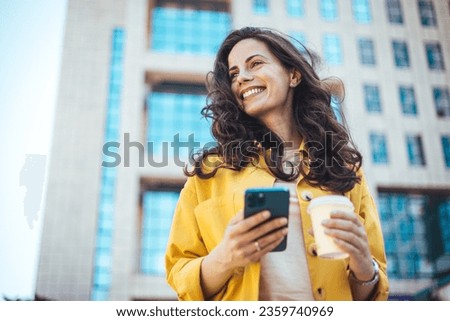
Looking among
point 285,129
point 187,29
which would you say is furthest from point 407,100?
point 285,129

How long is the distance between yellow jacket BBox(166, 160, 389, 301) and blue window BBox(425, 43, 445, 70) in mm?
7919

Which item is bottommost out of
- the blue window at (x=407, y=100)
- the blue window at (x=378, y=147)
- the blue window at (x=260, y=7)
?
the blue window at (x=378, y=147)

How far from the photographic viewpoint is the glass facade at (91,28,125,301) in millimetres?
12859

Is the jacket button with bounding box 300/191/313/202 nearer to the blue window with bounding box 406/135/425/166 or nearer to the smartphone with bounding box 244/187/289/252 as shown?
the smartphone with bounding box 244/187/289/252

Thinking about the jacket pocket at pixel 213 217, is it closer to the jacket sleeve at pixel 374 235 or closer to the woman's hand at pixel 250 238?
the woman's hand at pixel 250 238

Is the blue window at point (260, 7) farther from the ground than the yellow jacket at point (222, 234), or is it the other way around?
the blue window at point (260, 7)

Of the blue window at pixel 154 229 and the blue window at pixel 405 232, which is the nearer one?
the blue window at pixel 154 229

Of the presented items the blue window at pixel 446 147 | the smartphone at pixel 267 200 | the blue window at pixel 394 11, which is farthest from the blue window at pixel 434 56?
the smartphone at pixel 267 200

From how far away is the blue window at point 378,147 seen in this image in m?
11.3

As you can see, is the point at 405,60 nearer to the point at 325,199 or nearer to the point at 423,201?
the point at 423,201

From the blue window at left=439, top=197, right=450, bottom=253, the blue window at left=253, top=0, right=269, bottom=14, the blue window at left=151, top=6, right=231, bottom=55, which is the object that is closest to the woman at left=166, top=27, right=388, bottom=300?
the blue window at left=439, top=197, right=450, bottom=253

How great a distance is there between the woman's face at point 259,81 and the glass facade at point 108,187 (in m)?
11.0

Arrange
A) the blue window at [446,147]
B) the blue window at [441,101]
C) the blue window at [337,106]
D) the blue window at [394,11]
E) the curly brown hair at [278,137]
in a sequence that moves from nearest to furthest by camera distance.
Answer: the curly brown hair at [278,137]
the blue window at [337,106]
the blue window at [394,11]
the blue window at [441,101]
the blue window at [446,147]
